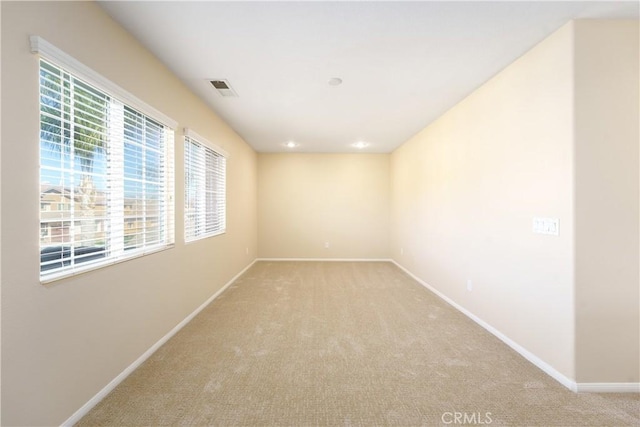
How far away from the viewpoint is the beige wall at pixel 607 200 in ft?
6.10

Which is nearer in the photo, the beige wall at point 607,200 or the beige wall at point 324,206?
the beige wall at point 607,200

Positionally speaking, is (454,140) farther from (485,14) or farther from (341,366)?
(341,366)

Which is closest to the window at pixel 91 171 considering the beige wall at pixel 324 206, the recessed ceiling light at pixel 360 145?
the recessed ceiling light at pixel 360 145

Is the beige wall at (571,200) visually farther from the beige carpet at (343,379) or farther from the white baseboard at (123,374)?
the white baseboard at (123,374)

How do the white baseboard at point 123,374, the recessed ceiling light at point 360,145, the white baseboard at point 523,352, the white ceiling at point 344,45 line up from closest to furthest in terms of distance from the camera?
the white baseboard at point 123,374
the white ceiling at point 344,45
the white baseboard at point 523,352
the recessed ceiling light at point 360,145

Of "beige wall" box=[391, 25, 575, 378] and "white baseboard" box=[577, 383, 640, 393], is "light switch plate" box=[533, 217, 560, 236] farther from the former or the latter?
"white baseboard" box=[577, 383, 640, 393]

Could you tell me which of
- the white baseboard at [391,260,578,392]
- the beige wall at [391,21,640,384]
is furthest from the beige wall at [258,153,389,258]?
the beige wall at [391,21,640,384]

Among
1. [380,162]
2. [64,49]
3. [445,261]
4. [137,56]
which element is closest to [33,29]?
[64,49]

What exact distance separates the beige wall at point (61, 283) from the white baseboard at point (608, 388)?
3.22 meters

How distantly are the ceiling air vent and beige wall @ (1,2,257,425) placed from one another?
377mm

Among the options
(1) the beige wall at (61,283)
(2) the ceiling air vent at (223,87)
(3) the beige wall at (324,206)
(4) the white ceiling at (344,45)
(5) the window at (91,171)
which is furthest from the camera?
(3) the beige wall at (324,206)

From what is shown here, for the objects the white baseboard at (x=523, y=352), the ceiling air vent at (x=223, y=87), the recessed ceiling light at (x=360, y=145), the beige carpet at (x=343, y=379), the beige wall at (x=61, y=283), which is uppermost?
the recessed ceiling light at (x=360, y=145)

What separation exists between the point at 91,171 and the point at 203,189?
1.84 m

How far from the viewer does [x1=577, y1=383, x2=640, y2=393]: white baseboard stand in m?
1.87
